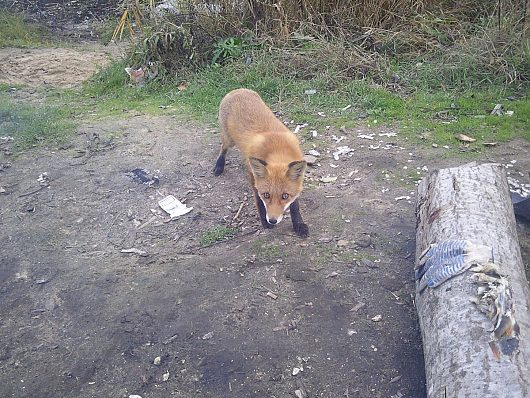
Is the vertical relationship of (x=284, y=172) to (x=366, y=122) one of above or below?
above

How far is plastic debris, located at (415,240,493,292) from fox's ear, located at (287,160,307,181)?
3.53ft

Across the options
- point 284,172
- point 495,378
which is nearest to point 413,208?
point 284,172

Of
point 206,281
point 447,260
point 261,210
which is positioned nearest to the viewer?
point 447,260

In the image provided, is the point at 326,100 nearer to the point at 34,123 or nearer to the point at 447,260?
the point at 34,123

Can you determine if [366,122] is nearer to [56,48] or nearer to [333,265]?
[333,265]

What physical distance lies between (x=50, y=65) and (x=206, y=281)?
22.6 feet

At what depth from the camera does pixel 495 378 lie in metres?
2.46

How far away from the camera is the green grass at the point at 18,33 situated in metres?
10.3

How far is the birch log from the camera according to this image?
2.50 m

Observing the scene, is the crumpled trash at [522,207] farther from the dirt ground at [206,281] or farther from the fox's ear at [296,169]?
the fox's ear at [296,169]

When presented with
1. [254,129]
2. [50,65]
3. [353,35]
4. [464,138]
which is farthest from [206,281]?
[50,65]

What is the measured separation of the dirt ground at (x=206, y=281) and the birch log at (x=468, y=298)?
38cm

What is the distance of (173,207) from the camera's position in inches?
195

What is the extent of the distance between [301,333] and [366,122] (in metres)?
3.56
